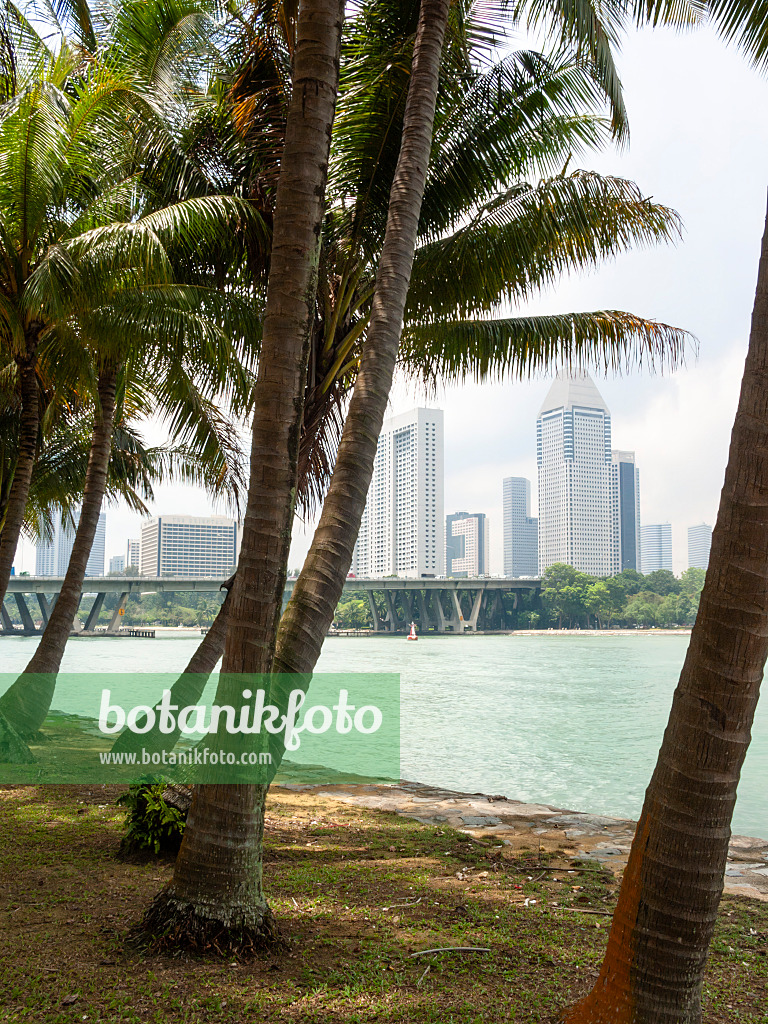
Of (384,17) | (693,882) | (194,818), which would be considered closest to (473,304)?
(384,17)

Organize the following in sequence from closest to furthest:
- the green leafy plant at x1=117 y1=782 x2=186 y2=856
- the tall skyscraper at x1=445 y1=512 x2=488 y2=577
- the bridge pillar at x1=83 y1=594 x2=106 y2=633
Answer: the green leafy plant at x1=117 y1=782 x2=186 y2=856, the bridge pillar at x1=83 y1=594 x2=106 y2=633, the tall skyscraper at x1=445 y1=512 x2=488 y2=577

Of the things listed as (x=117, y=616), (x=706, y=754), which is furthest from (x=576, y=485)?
(x=706, y=754)

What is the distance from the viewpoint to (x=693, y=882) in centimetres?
236

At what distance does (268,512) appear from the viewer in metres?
3.58

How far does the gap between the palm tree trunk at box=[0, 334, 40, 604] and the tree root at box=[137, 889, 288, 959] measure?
6.82 m

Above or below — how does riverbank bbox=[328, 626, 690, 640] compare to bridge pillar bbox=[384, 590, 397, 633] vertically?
below

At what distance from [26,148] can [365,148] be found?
3.32 metres

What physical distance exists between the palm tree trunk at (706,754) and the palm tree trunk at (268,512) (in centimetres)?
166

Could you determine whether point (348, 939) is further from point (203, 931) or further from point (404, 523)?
point (404, 523)

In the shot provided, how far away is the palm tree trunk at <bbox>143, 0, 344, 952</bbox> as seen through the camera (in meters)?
3.40

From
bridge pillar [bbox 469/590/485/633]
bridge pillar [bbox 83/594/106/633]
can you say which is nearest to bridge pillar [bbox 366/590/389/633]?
bridge pillar [bbox 469/590/485/633]

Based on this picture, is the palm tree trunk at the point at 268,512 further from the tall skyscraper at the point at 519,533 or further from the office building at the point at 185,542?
the tall skyscraper at the point at 519,533

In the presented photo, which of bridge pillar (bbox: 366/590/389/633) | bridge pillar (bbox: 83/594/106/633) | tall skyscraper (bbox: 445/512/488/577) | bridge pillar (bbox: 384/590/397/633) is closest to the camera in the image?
bridge pillar (bbox: 83/594/106/633)

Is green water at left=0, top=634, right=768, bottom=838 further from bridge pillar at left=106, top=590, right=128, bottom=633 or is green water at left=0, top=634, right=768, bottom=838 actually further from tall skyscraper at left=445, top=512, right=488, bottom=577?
tall skyscraper at left=445, top=512, right=488, bottom=577
